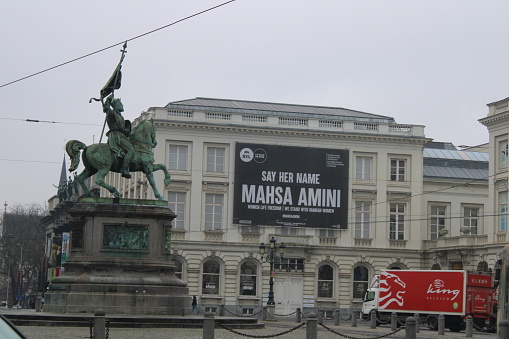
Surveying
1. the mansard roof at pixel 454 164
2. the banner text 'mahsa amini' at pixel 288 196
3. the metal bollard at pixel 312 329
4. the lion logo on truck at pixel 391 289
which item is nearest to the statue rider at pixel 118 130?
the metal bollard at pixel 312 329

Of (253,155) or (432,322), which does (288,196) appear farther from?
(432,322)

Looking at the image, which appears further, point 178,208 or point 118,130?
point 178,208

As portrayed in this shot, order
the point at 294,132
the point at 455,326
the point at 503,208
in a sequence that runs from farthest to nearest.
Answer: the point at 294,132 → the point at 503,208 → the point at 455,326

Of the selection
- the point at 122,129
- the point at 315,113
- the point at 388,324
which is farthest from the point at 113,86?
the point at 315,113

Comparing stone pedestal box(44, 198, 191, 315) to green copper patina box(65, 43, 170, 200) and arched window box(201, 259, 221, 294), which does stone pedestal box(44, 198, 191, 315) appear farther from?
arched window box(201, 259, 221, 294)

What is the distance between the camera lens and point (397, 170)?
7388cm

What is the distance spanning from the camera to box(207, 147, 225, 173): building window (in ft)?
232

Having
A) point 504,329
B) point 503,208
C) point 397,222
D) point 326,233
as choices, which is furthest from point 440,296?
point 504,329

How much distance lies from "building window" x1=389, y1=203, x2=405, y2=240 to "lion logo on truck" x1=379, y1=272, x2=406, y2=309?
20.3 m

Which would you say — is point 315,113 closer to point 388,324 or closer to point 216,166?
point 216,166

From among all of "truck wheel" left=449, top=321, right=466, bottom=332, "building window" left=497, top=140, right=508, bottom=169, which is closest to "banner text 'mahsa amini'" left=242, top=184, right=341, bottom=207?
"building window" left=497, top=140, right=508, bottom=169

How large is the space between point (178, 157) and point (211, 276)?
8935 millimetres

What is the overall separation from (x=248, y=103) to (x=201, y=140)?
28.6 ft

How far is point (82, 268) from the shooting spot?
31953 mm
